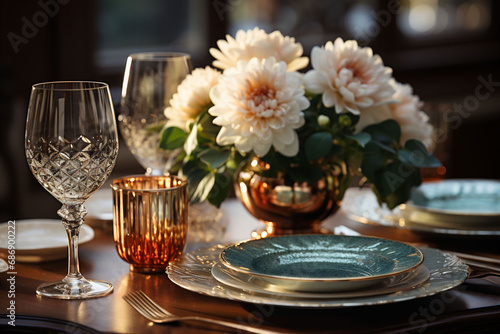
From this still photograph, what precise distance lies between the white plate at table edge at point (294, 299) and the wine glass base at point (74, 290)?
0.09 metres

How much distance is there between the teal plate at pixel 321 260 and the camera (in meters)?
0.83

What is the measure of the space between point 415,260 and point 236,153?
0.37m

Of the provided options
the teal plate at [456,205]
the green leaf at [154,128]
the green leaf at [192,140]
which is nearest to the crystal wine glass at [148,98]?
the green leaf at [154,128]

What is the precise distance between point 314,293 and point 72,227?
1.10 feet

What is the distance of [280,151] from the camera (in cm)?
109

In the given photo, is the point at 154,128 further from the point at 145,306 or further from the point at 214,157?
the point at 145,306

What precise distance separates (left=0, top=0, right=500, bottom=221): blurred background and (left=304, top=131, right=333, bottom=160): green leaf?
405 millimetres

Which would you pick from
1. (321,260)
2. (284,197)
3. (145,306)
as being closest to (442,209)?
(284,197)

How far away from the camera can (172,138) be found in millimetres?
1216

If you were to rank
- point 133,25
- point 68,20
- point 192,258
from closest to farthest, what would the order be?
point 192,258, point 68,20, point 133,25

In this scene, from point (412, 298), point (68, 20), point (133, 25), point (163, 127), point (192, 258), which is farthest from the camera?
point (133, 25)

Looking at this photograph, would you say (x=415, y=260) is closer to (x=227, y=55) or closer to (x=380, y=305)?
(x=380, y=305)

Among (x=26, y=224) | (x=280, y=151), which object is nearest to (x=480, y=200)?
(x=280, y=151)

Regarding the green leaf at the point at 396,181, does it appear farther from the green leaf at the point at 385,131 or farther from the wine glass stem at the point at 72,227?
the wine glass stem at the point at 72,227
